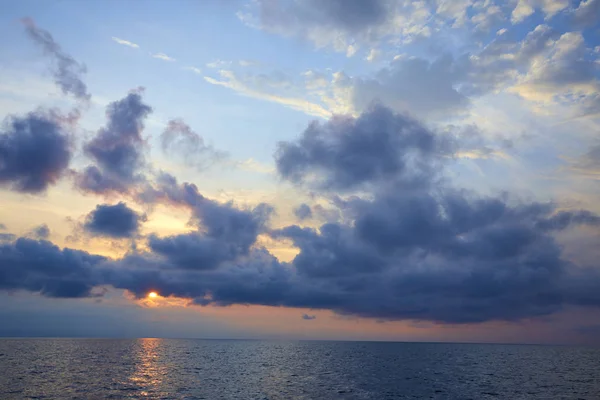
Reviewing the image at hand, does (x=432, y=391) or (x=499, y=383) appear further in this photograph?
(x=499, y=383)

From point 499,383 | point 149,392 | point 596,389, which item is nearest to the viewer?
point 149,392

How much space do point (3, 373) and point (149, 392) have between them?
61650mm

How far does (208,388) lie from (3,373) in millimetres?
67807

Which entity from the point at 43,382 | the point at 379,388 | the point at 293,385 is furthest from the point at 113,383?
the point at 379,388

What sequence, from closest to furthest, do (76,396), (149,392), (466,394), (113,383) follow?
(76,396) → (149,392) → (466,394) → (113,383)

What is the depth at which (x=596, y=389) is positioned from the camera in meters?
111

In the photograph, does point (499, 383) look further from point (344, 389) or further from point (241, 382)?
point (241, 382)

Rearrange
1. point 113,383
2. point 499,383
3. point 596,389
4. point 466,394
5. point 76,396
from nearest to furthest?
1. point 76,396
2. point 466,394
3. point 113,383
4. point 596,389
5. point 499,383

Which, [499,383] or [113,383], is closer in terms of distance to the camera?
[113,383]

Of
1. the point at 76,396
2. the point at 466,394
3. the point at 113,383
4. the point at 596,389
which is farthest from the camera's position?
the point at 596,389

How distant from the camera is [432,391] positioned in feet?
Result: 331

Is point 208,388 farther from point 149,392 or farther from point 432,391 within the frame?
point 432,391

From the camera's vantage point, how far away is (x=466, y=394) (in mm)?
97875

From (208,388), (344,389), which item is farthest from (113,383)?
(344,389)
